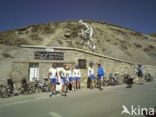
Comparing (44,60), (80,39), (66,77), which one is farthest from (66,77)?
(80,39)

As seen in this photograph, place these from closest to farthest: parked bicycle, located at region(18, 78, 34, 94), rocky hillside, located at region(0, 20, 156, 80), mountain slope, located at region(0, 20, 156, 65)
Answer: parked bicycle, located at region(18, 78, 34, 94), rocky hillside, located at region(0, 20, 156, 80), mountain slope, located at region(0, 20, 156, 65)

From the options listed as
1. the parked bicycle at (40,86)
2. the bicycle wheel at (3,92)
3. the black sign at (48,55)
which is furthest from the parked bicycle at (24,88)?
the black sign at (48,55)

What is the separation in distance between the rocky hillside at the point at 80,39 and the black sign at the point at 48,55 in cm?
1327

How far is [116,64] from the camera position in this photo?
474 inches

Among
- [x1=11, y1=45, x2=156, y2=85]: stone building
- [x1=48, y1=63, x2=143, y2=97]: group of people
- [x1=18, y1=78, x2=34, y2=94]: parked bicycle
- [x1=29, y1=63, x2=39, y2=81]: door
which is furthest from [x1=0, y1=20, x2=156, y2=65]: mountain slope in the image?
[x1=18, y1=78, x2=34, y2=94]: parked bicycle

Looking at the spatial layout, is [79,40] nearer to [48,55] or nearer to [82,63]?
[82,63]

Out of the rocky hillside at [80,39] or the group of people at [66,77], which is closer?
the group of people at [66,77]

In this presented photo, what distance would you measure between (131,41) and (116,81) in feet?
85.2

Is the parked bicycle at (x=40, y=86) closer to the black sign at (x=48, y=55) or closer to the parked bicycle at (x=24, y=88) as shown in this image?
the parked bicycle at (x=24, y=88)

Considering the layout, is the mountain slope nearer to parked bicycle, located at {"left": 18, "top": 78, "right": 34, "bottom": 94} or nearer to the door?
the door

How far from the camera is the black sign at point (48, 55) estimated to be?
9.20 m

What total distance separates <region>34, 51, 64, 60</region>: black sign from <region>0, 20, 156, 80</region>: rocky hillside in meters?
13.3

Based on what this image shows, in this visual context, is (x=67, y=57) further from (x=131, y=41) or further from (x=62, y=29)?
(x=131, y=41)

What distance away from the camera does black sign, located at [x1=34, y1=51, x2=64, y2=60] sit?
9.20m
